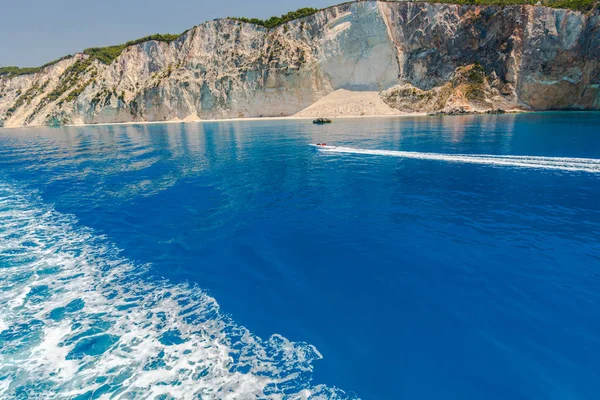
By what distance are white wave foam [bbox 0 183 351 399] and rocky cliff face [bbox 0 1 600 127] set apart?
274 feet

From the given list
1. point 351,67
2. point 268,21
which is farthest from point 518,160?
point 268,21

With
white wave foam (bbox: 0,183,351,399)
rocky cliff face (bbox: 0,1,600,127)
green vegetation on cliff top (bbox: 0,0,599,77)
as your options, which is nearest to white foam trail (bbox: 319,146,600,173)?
white wave foam (bbox: 0,183,351,399)

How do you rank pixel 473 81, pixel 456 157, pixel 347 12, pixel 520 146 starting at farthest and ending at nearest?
pixel 347 12, pixel 473 81, pixel 520 146, pixel 456 157

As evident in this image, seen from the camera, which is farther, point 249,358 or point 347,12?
point 347,12

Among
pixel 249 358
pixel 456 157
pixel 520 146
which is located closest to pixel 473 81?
pixel 520 146

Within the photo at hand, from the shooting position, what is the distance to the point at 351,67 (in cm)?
9331

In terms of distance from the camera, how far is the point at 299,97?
96000 millimetres

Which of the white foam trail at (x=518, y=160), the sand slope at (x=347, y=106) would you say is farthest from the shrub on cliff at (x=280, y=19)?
the white foam trail at (x=518, y=160)

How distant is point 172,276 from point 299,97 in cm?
9259

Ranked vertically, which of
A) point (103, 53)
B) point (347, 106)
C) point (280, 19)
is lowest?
point (347, 106)

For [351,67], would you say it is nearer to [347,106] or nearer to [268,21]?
[347,106]

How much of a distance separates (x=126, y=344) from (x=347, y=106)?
88.7 metres

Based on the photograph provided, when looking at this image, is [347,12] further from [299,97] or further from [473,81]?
[473,81]

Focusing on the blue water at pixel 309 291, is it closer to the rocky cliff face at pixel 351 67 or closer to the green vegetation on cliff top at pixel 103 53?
the rocky cliff face at pixel 351 67
